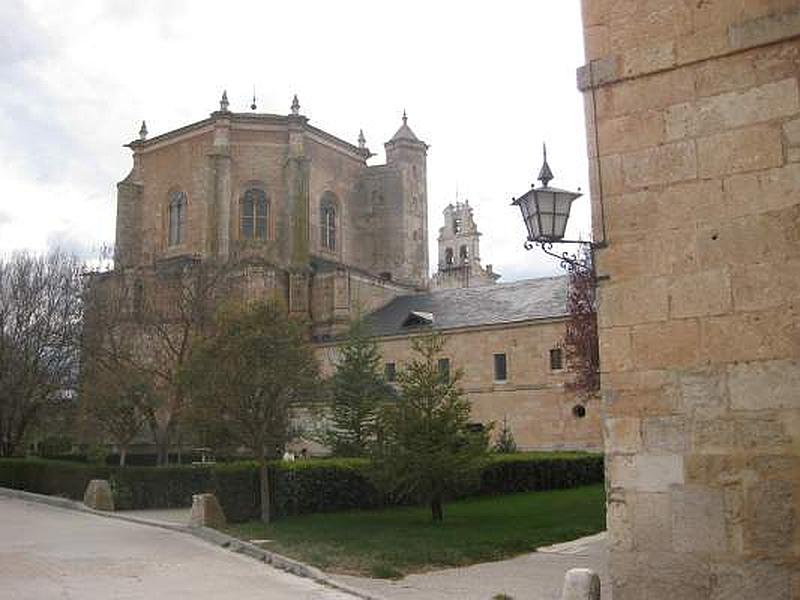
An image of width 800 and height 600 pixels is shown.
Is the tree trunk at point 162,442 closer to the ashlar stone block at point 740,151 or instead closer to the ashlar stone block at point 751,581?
the ashlar stone block at point 751,581

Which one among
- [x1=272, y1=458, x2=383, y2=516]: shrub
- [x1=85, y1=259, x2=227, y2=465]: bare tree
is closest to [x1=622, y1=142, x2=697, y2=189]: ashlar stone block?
[x1=272, y1=458, x2=383, y2=516]: shrub

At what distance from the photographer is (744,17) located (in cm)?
612

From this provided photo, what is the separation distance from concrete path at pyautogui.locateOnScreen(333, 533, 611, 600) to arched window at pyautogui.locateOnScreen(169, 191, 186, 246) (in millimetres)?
38267

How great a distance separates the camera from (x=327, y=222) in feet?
161

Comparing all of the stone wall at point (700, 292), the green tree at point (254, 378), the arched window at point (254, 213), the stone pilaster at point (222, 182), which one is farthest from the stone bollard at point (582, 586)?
the arched window at point (254, 213)

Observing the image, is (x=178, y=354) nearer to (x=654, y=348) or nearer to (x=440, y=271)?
(x=654, y=348)

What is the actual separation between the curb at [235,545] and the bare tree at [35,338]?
7236 millimetres

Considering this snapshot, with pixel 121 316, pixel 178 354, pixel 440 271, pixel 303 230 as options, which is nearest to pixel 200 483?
pixel 178 354

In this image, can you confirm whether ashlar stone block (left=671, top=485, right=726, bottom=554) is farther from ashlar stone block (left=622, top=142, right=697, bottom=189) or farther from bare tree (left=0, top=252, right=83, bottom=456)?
bare tree (left=0, top=252, right=83, bottom=456)

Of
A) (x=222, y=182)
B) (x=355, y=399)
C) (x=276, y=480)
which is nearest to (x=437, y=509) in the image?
(x=276, y=480)

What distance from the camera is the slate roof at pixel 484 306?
3662cm

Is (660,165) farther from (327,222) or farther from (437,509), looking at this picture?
(327,222)

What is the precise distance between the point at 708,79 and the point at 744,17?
0.48 metres

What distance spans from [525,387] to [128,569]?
25.6m
